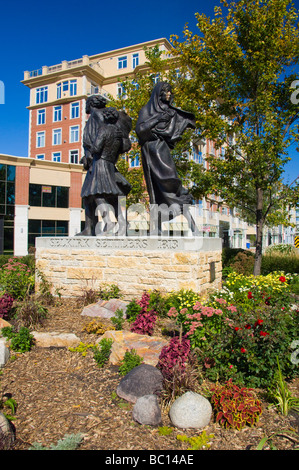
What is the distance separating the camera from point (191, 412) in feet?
10.3

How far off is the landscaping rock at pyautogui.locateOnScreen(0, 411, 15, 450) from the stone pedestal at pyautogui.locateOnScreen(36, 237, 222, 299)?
13.6 feet

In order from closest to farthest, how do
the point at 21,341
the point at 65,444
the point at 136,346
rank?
the point at 65,444
the point at 136,346
the point at 21,341

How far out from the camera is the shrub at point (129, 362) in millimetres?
4105

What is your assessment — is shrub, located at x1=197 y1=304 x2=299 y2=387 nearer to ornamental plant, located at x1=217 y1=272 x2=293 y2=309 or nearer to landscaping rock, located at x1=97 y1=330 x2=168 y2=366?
landscaping rock, located at x1=97 y1=330 x2=168 y2=366

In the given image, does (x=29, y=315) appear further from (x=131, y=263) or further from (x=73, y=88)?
(x=73, y=88)

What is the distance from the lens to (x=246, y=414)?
3.15 metres

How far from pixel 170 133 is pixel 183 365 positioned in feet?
18.0

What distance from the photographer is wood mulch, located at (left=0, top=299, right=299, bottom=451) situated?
2.91 meters

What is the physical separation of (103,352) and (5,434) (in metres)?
1.79

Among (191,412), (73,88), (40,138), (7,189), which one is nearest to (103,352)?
(191,412)

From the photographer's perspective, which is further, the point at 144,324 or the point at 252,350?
the point at 144,324

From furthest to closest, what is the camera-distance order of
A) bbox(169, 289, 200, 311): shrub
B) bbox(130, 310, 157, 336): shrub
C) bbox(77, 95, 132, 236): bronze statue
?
1. bbox(77, 95, 132, 236): bronze statue
2. bbox(130, 310, 157, 336): shrub
3. bbox(169, 289, 200, 311): shrub

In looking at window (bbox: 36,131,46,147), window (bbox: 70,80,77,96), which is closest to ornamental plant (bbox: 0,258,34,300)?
window (bbox: 70,80,77,96)

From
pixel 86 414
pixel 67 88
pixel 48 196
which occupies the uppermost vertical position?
pixel 67 88
